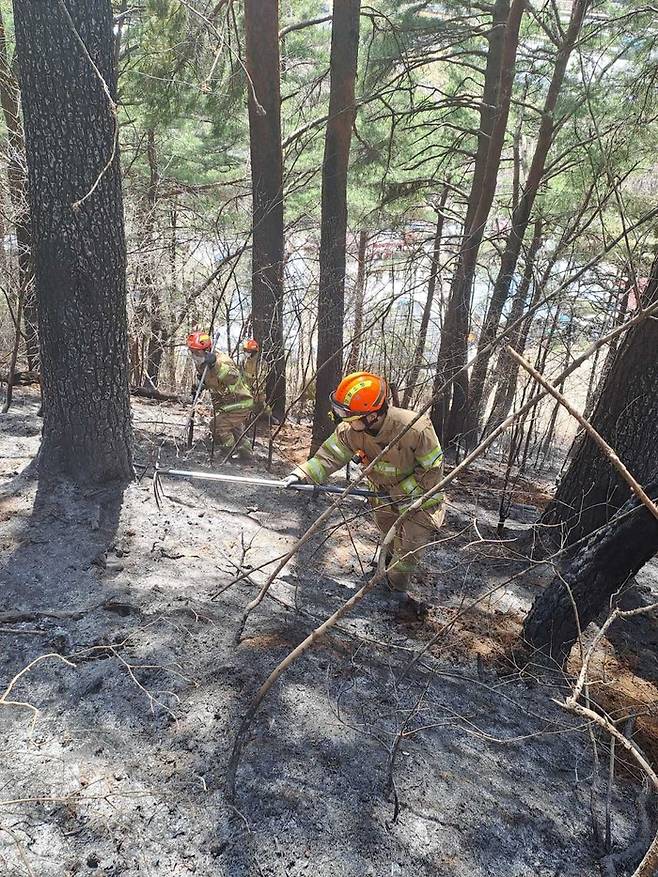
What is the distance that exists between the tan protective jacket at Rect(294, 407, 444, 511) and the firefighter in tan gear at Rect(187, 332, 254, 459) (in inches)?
96.5

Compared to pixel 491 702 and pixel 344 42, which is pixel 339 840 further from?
pixel 344 42

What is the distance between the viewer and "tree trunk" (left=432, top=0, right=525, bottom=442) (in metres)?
7.00

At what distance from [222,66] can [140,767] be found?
25.3 ft

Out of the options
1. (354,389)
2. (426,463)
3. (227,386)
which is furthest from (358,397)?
(227,386)

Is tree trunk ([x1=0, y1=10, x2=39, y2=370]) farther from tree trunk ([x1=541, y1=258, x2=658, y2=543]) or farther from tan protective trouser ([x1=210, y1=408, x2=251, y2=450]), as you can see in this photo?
tree trunk ([x1=541, y1=258, x2=658, y2=543])

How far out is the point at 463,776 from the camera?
8.06ft

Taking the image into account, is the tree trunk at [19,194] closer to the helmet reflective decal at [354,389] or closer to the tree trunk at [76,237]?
the tree trunk at [76,237]

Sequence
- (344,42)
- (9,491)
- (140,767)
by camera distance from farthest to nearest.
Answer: (344,42)
(9,491)
(140,767)

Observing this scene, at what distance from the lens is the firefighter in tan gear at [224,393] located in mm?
6395

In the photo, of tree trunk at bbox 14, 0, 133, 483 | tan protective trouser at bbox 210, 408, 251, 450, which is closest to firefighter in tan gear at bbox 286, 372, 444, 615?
tree trunk at bbox 14, 0, 133, 483

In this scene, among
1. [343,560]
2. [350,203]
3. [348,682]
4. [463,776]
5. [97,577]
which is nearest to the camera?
[463,776]

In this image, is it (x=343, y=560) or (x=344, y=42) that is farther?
(x=344, y=42)

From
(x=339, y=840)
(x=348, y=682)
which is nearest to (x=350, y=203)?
(x=348, y=682)

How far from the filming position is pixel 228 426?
22.7ft
